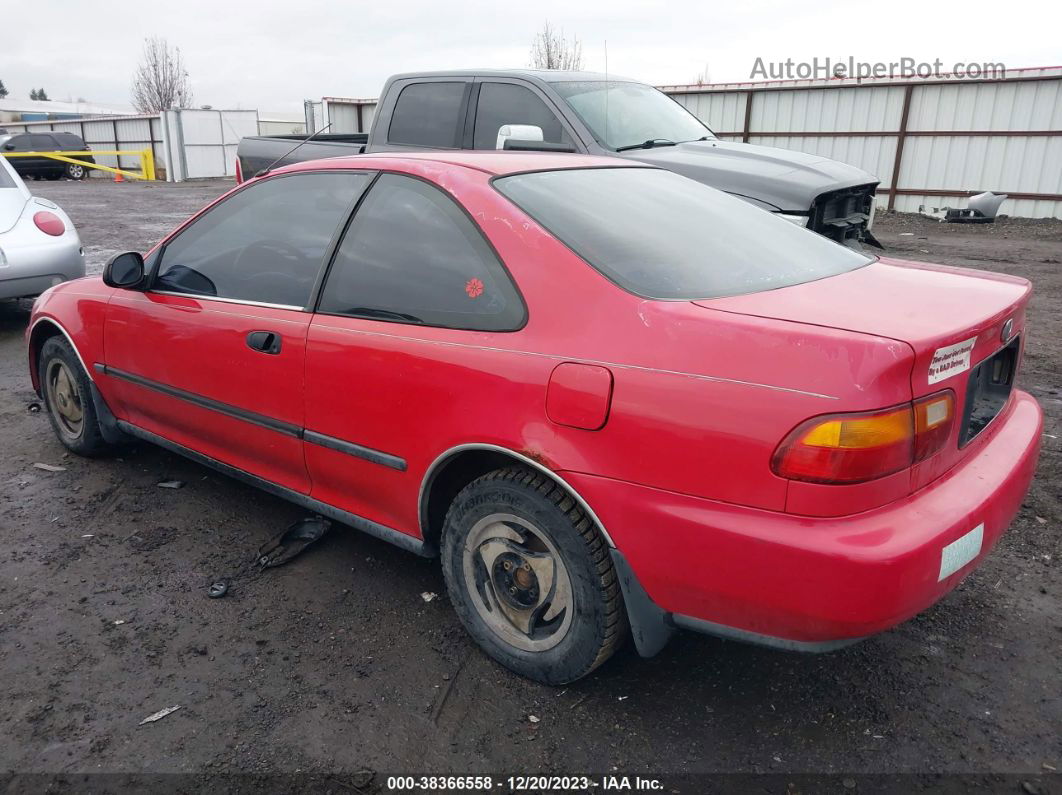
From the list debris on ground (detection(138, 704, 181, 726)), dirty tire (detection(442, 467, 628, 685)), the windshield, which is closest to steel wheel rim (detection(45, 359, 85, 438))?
debris on ground (detection(138, 704, 181, 726))

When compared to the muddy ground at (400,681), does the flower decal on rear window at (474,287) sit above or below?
above

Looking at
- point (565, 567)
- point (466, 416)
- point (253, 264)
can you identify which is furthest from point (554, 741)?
point (253, 264)

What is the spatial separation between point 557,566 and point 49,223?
641 cm

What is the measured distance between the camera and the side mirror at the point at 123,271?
11.4 feet

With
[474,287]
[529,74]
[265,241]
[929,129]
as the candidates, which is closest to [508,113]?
[529,74]

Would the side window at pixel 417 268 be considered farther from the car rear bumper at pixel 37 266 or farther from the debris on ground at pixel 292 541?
the car rear bumper at pixel 37 266

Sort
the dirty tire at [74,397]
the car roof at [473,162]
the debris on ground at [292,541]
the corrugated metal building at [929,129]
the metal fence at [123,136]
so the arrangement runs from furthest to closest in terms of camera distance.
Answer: the metal fence at [123,136] < the corrugated metal building at [929,129] < the dirty tire at [74,397] < the debris on ground at [292,541] < the car roof at [473,162]

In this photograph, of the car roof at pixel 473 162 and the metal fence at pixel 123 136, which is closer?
the car roof at pixel 473 162

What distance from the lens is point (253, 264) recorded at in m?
3.21

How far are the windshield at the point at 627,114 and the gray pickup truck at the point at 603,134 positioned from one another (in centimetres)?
1

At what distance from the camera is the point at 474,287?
2504 mm

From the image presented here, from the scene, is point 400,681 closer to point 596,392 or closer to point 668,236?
point 596,392

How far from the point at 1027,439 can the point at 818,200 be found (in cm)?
346

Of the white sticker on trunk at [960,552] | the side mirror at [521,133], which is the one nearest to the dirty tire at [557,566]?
the white sticker on trunk at [960,552]
